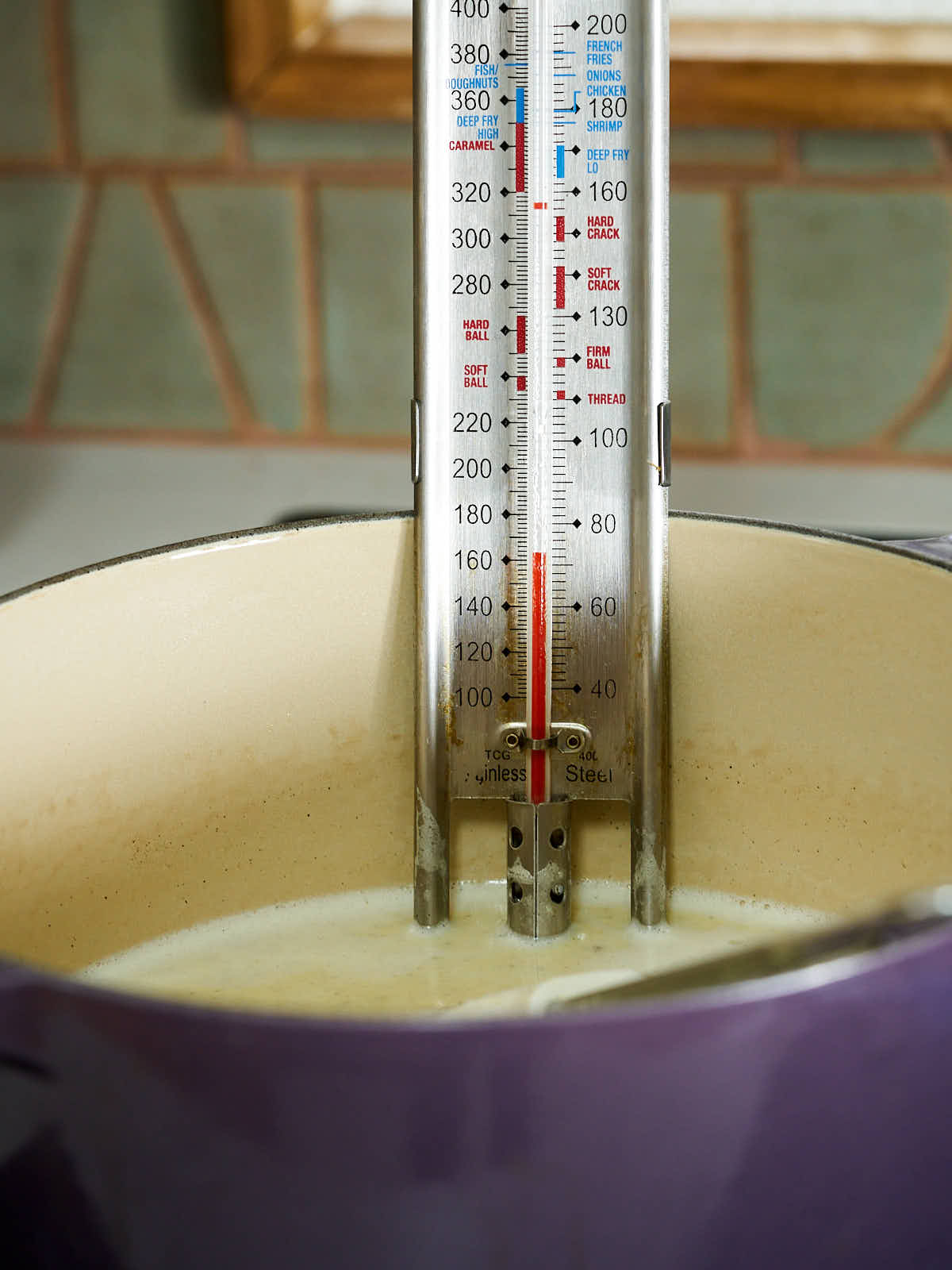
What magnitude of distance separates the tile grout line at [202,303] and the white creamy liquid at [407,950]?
908 mm

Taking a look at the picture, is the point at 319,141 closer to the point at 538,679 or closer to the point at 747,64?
the point at 747,64

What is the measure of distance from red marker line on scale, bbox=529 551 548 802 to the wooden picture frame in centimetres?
86

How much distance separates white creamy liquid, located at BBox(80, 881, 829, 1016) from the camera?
590 mm

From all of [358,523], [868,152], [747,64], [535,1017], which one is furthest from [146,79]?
[535,1017]

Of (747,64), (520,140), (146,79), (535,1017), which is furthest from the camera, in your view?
(146,79)

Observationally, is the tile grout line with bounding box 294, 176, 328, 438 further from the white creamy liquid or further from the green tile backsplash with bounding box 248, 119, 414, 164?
the white creamy liquid

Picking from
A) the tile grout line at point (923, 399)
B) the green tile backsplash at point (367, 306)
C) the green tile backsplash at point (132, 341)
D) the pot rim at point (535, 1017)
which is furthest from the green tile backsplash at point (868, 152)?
the pot rim at point (535, 1017)

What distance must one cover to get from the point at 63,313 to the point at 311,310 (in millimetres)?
236

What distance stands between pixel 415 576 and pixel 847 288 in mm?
910

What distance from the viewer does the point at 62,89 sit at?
1466 mm

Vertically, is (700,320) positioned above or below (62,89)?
below

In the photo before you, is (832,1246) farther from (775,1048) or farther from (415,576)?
(415,576)

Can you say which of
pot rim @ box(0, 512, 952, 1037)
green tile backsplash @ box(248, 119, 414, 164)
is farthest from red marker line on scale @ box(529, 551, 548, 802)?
green tile backsplash @ box(248, 119, 414, 164)

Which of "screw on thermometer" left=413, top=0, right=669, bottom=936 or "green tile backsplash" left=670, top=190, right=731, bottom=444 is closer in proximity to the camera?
"screw on thermometer" left=413, top=0, right=669, bottom=936
